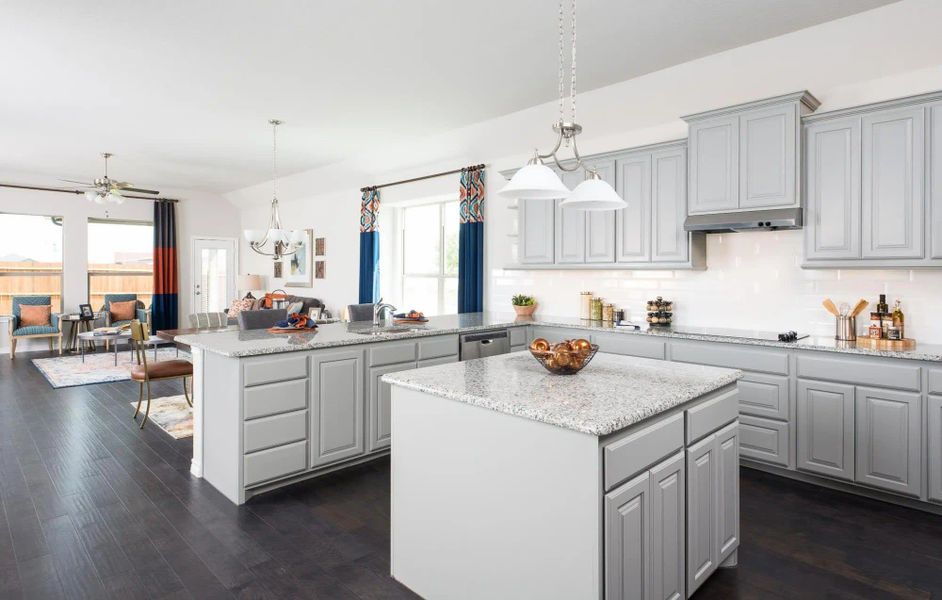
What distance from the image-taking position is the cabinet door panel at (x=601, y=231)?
4617 millimetres

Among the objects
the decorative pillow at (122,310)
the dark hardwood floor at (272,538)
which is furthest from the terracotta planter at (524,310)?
the decorative pillow at (122,310)

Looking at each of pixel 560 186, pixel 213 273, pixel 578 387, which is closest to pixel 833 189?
pixel 560 186

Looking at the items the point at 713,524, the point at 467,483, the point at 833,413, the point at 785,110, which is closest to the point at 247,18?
the point at 467,483

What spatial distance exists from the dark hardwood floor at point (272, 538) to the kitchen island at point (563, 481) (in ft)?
1.13

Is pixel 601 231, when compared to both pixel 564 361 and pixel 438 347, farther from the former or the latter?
pixel 564 361

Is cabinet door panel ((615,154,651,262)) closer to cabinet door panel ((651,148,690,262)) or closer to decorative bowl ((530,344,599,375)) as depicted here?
cabinet door panel ((651,148,690,262))

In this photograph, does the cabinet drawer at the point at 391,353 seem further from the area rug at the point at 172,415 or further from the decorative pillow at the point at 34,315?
the decorative pillow at the point at 34,315

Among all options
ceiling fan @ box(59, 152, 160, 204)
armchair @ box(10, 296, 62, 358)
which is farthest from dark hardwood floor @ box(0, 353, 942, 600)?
armchair @ box(10, 296, 62, 358)

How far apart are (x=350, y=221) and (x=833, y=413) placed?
21.8ft

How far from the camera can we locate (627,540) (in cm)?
170

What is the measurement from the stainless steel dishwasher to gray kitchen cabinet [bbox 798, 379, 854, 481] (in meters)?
2.21

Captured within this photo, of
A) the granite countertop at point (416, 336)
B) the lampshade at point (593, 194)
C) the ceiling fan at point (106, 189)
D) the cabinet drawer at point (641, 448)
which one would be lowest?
the cabinet drawer at point (641, 448)

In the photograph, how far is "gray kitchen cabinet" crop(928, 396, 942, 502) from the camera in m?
2.87

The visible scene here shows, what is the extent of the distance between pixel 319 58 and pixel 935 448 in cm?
461
